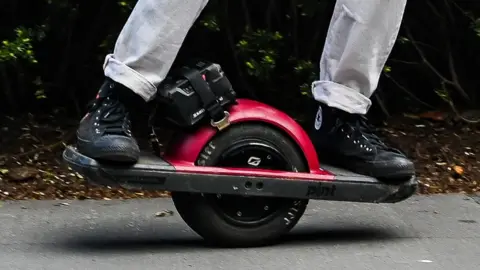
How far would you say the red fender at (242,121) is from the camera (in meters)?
3.31

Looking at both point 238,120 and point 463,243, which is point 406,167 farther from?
point 238,120

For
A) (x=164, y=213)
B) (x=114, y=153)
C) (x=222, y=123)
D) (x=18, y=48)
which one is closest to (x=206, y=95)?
(x=222, y=123)

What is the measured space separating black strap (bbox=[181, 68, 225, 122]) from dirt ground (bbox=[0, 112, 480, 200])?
39.4 inches

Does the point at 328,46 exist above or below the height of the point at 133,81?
above

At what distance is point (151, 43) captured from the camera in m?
3.22

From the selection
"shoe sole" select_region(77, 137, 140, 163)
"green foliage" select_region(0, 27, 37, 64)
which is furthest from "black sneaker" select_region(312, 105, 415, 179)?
"green foliage" select_region(0, 27, 37, 64)

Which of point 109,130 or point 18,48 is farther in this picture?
Answer: point 18,48

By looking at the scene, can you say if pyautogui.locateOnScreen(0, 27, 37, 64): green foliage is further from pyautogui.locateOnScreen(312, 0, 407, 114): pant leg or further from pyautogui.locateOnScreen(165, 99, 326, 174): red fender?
pyautogui.locateOnScreen(312, 0, 407, 114): pant leg

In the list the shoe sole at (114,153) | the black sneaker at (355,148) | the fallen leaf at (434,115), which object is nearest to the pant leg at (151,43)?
the shoe sole at (114,153)

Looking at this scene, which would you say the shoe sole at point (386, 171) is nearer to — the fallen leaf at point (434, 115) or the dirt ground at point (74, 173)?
the dirt ground at point (74, 173)

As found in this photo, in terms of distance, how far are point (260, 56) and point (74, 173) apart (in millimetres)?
1012

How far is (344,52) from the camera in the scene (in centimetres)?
345

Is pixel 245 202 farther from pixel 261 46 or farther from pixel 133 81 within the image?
pixel 261 46

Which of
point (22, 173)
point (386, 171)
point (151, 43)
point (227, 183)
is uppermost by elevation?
point (151, 43)
